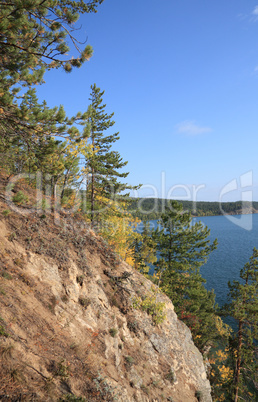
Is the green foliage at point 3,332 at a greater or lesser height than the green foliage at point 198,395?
greater

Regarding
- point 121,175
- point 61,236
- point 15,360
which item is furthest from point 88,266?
point 121,175

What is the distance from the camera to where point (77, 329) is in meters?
9.32

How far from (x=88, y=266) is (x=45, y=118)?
8597mm

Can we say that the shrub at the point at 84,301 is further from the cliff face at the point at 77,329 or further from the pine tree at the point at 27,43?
the pine tree at the point at 27,43

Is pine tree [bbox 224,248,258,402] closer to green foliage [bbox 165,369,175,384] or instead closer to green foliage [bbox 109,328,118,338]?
green foliage [bbox 165,369,175,384]

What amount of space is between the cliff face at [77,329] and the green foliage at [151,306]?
1.12ft

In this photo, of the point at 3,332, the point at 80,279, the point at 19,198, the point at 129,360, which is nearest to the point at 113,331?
the point at 129,360

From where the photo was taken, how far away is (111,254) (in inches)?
622

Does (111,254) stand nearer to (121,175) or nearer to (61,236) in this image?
(61,236)

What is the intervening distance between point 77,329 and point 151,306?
7.22m

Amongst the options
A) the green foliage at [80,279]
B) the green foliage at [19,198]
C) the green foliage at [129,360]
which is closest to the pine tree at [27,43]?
the green foliage at [19,198]

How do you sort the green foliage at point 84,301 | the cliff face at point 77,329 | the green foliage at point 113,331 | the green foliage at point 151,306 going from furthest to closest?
the green foliage at point 151,306 → the green foliage at point 113,331 → the green foliage at point 84,301 → the cliff face at point 77,329

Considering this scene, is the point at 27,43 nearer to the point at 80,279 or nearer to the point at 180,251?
the point at 80,279

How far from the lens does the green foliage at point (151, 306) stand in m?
14.4
